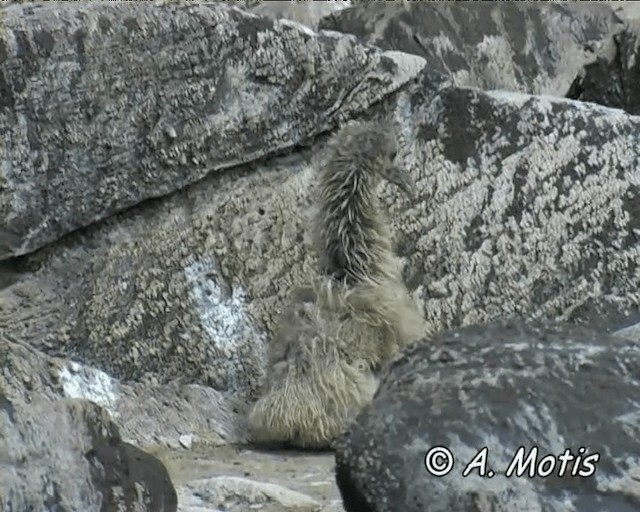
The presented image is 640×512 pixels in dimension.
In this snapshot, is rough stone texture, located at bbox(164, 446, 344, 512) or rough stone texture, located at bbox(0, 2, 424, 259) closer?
rough stone texture, located at bbox(164, 446, 344, 512)

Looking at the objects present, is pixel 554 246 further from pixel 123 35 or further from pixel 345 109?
pixel 123 35

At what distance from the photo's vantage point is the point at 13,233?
5410 mm

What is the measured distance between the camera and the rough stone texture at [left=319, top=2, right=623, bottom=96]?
7.55 m

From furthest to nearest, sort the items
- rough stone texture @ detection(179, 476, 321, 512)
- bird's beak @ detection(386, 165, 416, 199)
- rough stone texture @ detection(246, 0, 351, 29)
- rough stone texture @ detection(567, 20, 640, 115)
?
rough stone texture @ detection(246, 0, 351, 29) < rough stone texture @ detection(567, 20, 640, 115) < bird's beak @ detection(386, 165, 416, 199) < rough stone texture @ detection(179, 476, 321, 512)

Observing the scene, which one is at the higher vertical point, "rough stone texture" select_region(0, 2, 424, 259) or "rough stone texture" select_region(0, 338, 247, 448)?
"rough stone texture" select_region(0, 2, 424, 259)

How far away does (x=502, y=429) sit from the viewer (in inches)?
133

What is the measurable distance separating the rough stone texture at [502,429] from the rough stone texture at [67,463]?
1.52 ft

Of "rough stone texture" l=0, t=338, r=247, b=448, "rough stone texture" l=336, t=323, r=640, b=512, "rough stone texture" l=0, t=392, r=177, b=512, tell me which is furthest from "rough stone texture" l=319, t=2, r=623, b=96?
"rough stone texture" l=0, t=392, r=177, b=512

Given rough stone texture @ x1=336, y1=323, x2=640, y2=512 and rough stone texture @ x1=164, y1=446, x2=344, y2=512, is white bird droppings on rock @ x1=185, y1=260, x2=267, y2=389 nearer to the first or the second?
rough stone texture @ x1=164, y1=446, x2=344, y2=512

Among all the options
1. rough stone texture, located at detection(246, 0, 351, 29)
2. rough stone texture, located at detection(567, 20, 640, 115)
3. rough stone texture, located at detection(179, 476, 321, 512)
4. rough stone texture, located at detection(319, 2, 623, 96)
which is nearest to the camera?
rough stone texture, located at detection(179, 476, 321, 512)

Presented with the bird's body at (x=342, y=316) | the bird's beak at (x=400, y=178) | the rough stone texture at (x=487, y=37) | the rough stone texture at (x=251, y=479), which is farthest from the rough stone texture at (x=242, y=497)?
the rough stone texture at (x=487, y=37)

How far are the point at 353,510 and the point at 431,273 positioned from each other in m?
2.22

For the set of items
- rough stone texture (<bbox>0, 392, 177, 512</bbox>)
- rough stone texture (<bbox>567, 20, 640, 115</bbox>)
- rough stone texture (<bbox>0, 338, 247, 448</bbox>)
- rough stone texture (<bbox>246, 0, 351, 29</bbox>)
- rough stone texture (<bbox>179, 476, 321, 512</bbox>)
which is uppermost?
rough stone texture (<bbox>567, 20, 640, 115</bbox>)

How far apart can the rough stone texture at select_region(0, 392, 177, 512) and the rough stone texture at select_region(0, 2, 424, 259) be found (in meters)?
2.00
